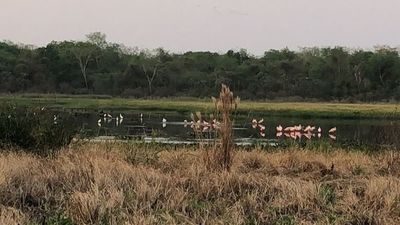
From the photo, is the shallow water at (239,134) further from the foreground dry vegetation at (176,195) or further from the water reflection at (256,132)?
the foreground dry vegetation at (176,195)

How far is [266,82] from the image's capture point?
267ft

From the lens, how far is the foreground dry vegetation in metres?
6.34

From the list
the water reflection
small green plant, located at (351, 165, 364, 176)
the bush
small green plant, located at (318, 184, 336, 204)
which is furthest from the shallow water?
small green plant, located at (318, 184, 336, 204)

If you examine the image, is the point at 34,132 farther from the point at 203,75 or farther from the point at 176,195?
the point at 203,75

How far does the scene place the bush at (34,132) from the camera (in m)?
11.1

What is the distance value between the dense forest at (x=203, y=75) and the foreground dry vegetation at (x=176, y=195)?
69.4 meters

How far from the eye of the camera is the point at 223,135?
929 cm

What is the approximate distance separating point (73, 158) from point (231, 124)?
2.54 metres

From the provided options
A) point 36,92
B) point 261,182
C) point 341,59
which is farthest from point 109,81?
point 261,182

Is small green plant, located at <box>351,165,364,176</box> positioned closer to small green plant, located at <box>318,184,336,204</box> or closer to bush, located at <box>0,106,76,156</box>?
small green plant, located at <box>318,184,336,204</box>

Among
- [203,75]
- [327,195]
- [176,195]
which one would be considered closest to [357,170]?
[327,195]

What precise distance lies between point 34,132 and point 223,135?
12.3 ft

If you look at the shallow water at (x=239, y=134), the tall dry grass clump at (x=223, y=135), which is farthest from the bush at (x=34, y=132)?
the tall dry grass clump at (x=223, y=135)

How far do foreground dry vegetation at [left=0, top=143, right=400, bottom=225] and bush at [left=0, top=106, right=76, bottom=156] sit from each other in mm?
1274
